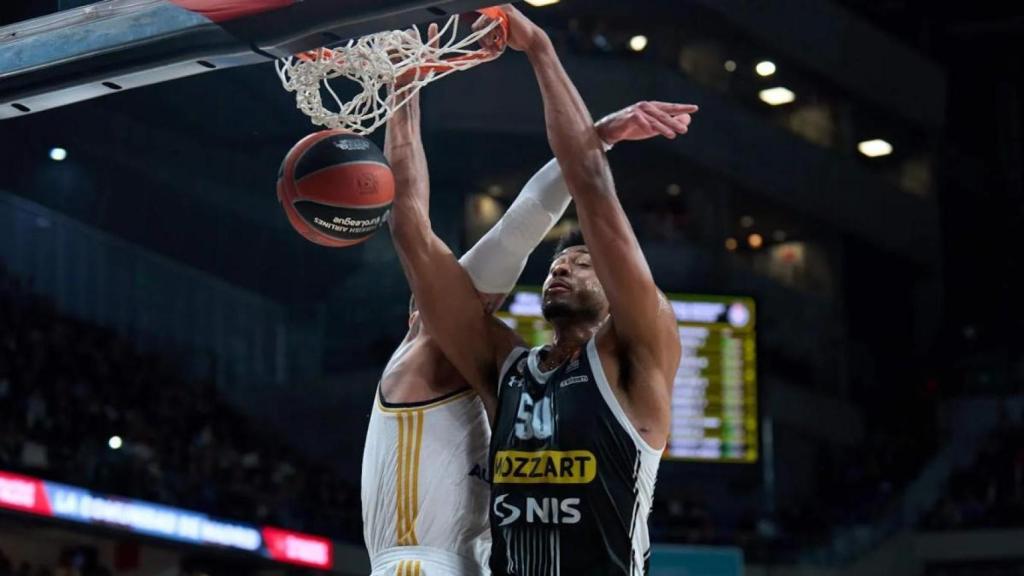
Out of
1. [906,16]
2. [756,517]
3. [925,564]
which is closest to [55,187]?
[756,517]

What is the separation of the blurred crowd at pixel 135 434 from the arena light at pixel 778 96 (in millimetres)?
8313

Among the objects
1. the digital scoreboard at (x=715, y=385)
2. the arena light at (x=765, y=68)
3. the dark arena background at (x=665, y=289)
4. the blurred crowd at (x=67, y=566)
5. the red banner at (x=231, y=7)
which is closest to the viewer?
the red banner at (x=231, y=7)

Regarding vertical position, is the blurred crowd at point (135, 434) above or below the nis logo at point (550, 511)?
above

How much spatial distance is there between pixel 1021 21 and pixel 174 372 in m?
14.7

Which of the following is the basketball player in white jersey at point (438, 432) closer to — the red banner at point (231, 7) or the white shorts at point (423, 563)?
the white shorts at point (423, 563)

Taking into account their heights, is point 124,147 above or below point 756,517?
above

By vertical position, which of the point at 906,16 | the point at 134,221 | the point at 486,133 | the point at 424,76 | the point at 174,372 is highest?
the point at 906,16

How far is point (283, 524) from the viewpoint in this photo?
14.9 metres

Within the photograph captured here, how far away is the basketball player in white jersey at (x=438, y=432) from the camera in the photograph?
14.3 ft

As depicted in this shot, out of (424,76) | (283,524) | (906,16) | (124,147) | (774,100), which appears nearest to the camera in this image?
(424,76)

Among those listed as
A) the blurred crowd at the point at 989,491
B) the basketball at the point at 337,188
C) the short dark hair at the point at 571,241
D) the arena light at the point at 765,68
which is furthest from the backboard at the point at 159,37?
the arena light at the point at 765,68

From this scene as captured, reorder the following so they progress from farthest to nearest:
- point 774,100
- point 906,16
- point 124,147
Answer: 1. point 906,16
2. point 774,100
3. point 124,147

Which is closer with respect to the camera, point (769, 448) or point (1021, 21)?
point (769, 448)

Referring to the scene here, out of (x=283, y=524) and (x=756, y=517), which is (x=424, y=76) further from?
(x=756, y=517)
